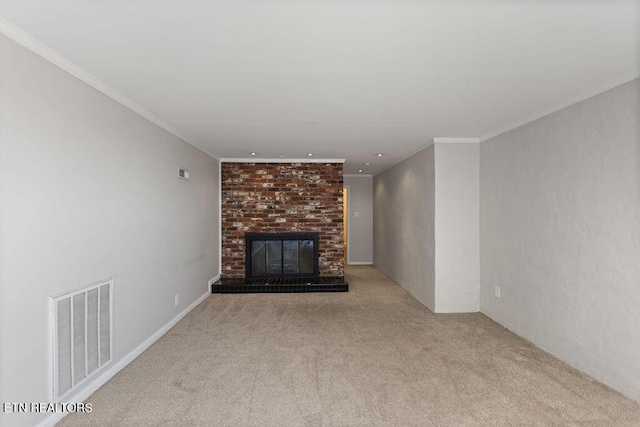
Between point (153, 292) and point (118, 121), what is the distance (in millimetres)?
1641

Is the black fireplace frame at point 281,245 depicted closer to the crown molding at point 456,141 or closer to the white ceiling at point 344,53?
the crown molding at point 456,141

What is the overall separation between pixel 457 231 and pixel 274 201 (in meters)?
3.02

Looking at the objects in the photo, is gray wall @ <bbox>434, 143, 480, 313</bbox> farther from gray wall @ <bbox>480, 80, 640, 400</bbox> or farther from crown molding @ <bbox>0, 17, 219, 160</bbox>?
crown molding @ <bbox>0, 17, 219, 160</bbox>

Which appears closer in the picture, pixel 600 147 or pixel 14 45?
pixel 14 45

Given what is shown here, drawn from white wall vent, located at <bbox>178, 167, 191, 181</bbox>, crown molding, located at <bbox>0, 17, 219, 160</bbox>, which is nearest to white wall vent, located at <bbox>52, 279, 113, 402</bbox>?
crown molding, located at <bbox>0, 17, 219, 160</bbox>

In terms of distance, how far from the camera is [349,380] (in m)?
2.56

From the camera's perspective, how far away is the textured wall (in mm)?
5785

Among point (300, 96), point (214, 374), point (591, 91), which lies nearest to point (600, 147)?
point (591, 91)

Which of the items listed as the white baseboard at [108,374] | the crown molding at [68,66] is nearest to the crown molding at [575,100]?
the crown molding at [68,66]

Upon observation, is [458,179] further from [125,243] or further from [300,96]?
[125,243]

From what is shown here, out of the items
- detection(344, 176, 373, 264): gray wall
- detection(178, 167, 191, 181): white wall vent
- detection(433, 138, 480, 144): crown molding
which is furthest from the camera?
detection(344, 176, 373, 264): gray wall

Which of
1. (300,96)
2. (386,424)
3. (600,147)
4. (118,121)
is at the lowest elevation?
(386,424)

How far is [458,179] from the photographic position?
4.26m

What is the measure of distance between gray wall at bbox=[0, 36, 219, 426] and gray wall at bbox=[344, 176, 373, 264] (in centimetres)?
499
